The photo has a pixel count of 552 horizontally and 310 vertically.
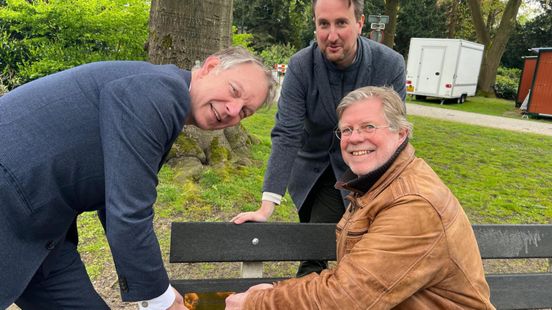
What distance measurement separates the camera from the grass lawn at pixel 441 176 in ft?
13.0

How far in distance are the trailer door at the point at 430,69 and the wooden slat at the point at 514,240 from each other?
60.0 ft

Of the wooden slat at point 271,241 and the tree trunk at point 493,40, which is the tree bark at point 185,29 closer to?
the wooden slat at point 271,241

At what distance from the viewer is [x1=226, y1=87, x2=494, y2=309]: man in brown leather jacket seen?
67.2 inches

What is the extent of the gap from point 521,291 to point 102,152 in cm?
247

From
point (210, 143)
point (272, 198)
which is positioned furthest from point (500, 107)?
point (272, 198)

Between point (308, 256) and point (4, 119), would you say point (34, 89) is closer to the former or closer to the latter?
point (4, 119)

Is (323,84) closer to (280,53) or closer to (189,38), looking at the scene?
(189,38)

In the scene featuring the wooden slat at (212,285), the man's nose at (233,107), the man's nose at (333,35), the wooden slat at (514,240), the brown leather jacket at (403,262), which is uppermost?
the man's nose at (333,35)

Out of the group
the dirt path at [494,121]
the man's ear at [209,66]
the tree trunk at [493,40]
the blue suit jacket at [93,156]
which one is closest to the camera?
the blue suit jacket at [93,156]

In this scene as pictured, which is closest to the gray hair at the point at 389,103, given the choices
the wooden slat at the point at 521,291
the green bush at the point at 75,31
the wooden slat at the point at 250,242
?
the wooden slat at the point at 250,242

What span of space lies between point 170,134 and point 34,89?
1.64 feet

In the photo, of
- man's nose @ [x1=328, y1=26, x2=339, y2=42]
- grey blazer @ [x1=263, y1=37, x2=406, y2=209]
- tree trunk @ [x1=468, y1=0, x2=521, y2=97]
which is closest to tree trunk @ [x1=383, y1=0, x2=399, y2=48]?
tree trunk @ [x1=468, y1=0, x2=521, y2=97]

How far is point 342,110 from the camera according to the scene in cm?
213

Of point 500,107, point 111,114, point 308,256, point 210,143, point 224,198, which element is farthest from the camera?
point 500,107
